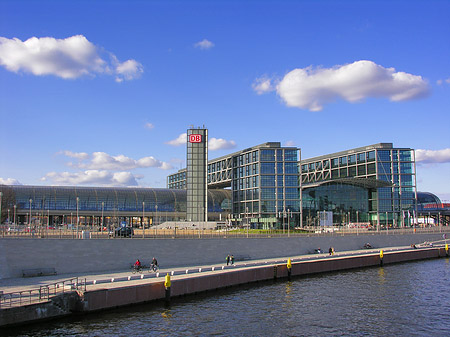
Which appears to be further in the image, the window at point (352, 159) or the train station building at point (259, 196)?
the window at point (352, 159)

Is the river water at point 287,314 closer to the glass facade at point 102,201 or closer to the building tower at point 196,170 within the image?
the building tower at point 196,170

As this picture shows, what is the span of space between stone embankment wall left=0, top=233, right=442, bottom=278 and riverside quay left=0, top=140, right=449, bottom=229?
66.0 metres

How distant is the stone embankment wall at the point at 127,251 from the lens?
50.7m

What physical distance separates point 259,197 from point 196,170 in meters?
25.5

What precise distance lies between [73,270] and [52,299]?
56.3ft

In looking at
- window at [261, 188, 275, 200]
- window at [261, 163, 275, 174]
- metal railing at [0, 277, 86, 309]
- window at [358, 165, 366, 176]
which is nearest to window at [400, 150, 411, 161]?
window at [358, 165, 366, 176]

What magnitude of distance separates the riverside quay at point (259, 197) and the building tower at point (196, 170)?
32 centimetres

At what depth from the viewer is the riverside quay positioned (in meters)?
147

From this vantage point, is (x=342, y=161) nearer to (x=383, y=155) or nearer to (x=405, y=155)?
(x=383, y=155)

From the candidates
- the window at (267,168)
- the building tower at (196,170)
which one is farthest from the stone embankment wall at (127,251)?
the window at (267,168)

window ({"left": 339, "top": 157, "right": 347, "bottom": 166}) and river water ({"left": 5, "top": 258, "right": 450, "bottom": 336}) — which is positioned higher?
window ({"left": 339, "top": 157, "right": 347, "bottom": 166})

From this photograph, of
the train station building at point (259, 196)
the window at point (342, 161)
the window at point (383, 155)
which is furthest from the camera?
the window at point (342, 161)

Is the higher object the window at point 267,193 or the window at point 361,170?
the window at point 361,170

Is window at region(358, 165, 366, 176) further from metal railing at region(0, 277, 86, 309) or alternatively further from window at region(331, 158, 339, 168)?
metal railing at region(0, 277, 86, 309)
